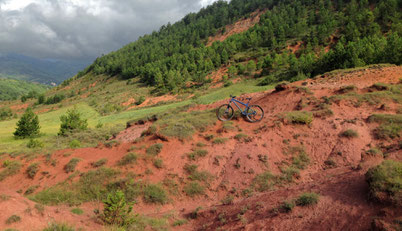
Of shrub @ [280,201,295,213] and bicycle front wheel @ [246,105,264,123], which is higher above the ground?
bicycle front wheel @ [246,105,264,123]

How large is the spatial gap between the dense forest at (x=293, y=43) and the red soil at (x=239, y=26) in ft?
13.3

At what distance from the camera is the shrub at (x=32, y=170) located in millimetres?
12581

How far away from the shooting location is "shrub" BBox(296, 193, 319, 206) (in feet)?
19.4

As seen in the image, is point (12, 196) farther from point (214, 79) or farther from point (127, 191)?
point (214, 79)

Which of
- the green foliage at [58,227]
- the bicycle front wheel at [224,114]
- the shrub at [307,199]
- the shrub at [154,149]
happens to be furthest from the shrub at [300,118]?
the green foliage at [58,227]

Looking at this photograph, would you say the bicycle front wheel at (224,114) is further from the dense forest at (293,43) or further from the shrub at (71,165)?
the dense forest at (293,43)

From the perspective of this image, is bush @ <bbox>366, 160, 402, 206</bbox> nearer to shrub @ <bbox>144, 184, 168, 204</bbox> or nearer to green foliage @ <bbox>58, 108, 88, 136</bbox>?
shrub @ <bbox>144, 184, 168, 204</bbox>

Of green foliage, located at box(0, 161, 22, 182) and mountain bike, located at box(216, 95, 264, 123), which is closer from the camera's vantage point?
green foliage, located at box(0, 161, 22, 182)

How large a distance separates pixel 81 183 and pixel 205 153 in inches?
266

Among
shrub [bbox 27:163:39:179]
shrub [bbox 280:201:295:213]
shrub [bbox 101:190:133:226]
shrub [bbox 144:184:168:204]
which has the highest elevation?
shrub [bbox 27:163:39:179]

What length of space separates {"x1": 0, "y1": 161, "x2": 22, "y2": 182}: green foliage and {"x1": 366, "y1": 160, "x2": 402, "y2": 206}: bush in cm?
1791

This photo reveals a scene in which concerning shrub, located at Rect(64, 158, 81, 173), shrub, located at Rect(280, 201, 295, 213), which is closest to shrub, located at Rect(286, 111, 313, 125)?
shrub, located at Rect(280, 201, 295, 213)

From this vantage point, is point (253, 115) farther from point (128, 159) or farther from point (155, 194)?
point (128, 159)

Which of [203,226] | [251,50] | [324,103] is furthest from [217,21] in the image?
[203,226]
